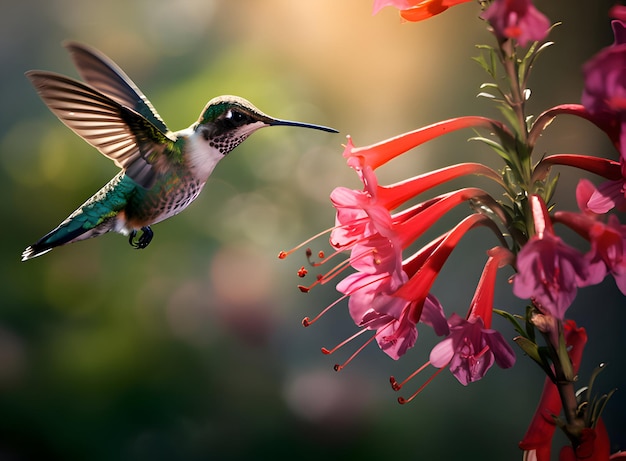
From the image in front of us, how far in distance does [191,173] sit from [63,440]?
3.05 ft

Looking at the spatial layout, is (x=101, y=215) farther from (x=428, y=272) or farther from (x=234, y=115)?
(x=428, y=272)

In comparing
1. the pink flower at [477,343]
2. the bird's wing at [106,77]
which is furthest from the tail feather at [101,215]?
the pink flower at [477,343]

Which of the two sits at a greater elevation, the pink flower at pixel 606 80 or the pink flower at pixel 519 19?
the pink flower at pixel 519 19

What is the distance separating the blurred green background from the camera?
142 cm

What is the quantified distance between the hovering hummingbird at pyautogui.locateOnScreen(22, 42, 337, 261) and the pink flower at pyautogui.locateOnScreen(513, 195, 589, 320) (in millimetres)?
327

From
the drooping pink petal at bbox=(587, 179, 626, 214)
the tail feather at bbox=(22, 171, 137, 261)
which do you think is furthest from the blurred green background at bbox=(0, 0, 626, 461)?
the drooping pink petal at bbox=(587, 179, 626, 214)

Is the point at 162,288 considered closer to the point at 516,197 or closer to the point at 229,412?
the point at 229,412

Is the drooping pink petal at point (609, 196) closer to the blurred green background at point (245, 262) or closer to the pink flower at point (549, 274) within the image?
the pink flower at point (549, 274)

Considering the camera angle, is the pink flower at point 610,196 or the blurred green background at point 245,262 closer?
the pink flower at point 610,196

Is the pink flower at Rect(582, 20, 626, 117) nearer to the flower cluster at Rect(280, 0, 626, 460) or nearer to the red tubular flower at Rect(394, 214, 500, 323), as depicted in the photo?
the flower cluster at Rect(280, 0, 626, 460)

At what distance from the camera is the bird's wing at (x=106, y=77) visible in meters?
0.77

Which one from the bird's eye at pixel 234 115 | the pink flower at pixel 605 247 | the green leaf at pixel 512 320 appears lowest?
the green leaf at pixel 512 320

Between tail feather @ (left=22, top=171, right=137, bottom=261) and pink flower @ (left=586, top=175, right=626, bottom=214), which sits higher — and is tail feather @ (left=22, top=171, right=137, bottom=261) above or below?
above

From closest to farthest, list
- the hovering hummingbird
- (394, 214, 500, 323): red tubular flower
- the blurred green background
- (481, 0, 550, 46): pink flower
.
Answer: (481, 0, 550, 46): pink flower → (394, 214, 500, 323): red tubular flower → the hovering hummingbird → the blurred green background
